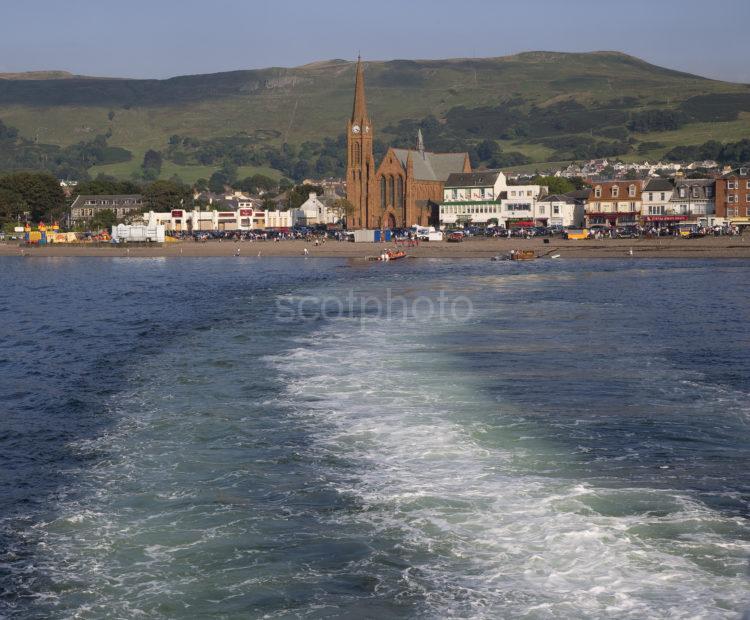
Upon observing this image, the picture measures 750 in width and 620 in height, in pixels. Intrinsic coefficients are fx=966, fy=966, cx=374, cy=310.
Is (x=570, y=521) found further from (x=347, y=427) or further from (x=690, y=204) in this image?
(x=690, y=204)

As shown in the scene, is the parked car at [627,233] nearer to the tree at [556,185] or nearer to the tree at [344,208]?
the tree at [556,185]

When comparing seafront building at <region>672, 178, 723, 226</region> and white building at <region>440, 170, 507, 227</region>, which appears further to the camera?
white building at <region>440, 170, 507, 227</region>

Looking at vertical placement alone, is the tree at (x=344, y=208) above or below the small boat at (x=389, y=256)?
above

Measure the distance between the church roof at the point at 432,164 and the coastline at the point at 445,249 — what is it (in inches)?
1313

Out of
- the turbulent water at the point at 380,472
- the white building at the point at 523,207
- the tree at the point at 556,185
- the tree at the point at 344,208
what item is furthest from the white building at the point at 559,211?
the turbulent water at the point at 380,472

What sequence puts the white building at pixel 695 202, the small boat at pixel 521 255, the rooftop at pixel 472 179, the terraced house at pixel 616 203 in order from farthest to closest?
the rooftop at pixel 472 179, the terraced house at pixel 616 203, the white building at pixel 695 202, the small boat at pixel 521 255

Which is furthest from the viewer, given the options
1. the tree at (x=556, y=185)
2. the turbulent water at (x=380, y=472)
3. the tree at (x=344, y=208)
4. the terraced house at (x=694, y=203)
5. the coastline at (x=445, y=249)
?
the tree at (x=556, y=185)

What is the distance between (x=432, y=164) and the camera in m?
182

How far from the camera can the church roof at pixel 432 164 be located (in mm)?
173500

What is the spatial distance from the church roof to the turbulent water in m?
126

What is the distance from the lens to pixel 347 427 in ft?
90.9

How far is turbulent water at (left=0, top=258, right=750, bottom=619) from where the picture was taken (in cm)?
1683

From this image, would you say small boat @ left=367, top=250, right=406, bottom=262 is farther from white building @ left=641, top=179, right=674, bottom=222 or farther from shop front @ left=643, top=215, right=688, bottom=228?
white building @ left=641, top=179, right=674, bottom=222

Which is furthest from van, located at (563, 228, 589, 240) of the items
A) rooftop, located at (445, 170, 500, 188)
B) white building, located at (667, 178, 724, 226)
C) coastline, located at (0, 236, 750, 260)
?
rooftop, located at (445, 170, 500, 188)
